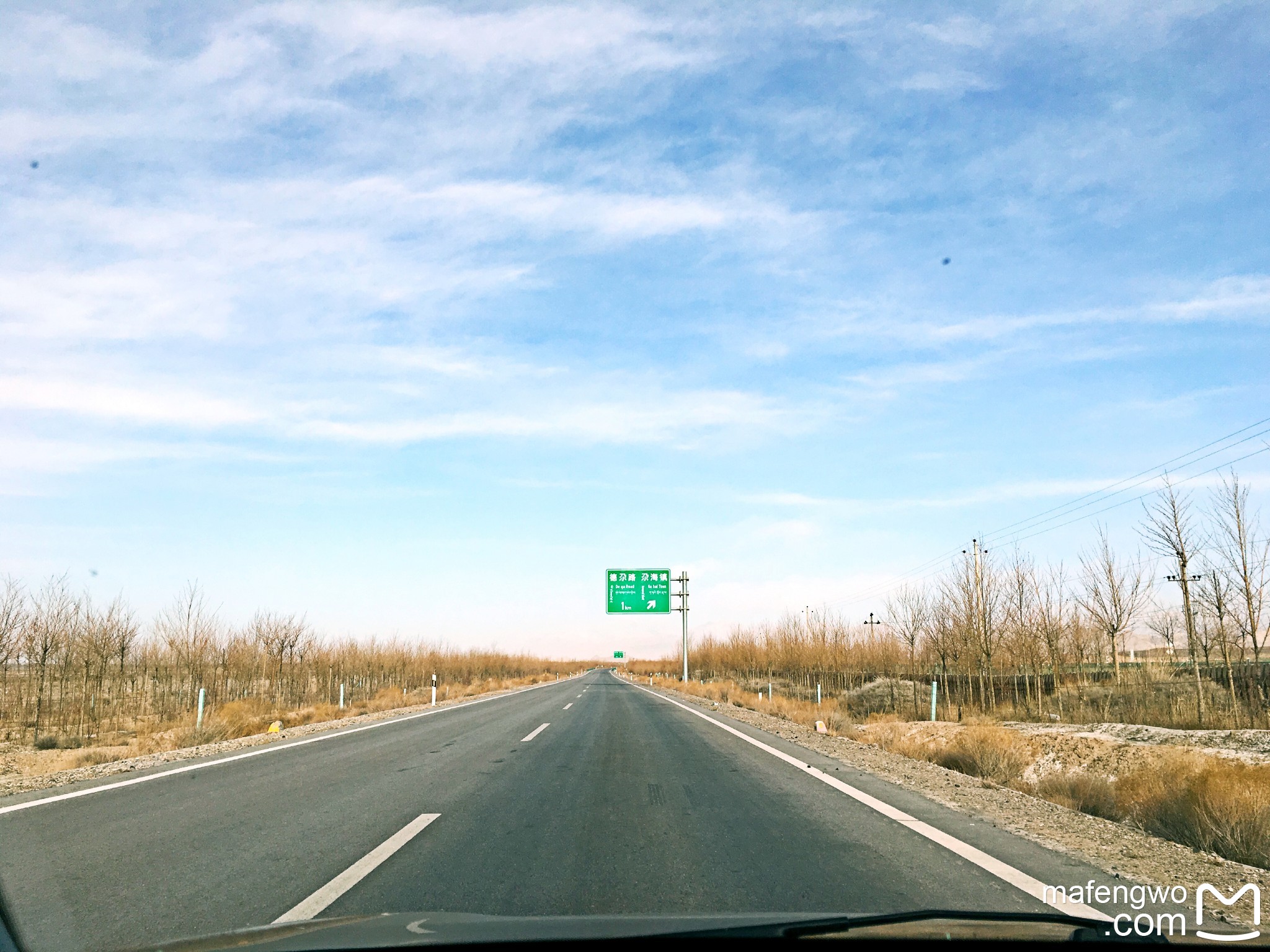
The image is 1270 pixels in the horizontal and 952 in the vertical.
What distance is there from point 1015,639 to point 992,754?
22.5 m

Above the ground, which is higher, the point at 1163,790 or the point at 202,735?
the point at 1163,790

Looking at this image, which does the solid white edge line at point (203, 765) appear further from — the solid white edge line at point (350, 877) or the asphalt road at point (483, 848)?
the solid white edge line at point (350, 877)

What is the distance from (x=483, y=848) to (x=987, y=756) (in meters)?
9.11

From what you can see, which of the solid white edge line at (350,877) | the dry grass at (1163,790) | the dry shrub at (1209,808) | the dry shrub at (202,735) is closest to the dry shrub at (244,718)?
the dry shrub at (202,735)

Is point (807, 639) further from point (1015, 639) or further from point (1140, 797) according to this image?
point (1140, 797)

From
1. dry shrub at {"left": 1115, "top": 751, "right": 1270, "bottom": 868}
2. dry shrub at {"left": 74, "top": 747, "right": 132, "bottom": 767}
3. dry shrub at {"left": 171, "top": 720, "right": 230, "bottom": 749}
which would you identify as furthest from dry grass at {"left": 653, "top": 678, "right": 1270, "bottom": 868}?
dry shrub at {"left": 74, "top": 747, "right": 132, "bottom": 767}

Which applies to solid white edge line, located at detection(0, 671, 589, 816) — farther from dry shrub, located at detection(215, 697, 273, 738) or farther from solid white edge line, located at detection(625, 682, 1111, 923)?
solid white edge line, located at detection(625, 682, 1111, 923)

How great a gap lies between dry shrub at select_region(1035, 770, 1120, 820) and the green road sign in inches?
1375

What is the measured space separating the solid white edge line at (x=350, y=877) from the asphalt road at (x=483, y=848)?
0.07 metres

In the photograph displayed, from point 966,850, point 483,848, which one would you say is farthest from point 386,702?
point 966,850

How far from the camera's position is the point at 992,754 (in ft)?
40.1

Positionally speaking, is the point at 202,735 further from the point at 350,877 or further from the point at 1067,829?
the point at 1067,829

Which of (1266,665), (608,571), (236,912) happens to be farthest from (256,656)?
(1266,665)

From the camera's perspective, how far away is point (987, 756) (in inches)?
481
